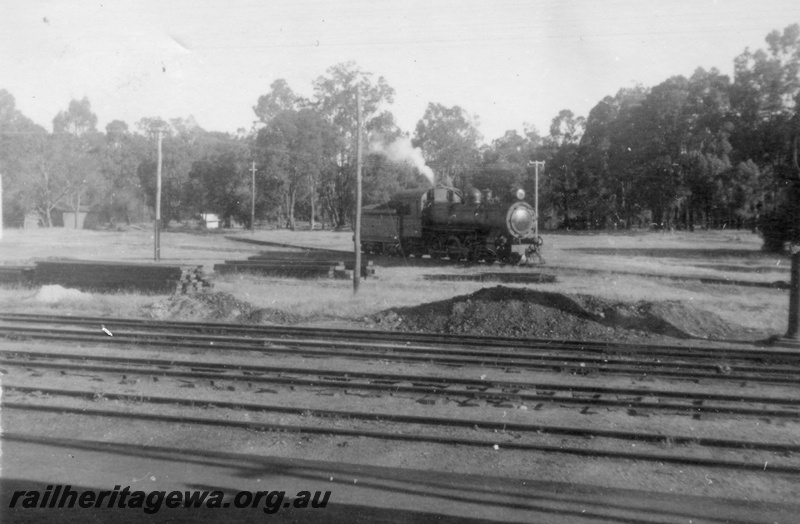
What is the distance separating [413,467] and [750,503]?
297cm

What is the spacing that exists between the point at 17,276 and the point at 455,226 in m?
17.8

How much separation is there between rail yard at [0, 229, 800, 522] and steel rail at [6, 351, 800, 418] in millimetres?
31

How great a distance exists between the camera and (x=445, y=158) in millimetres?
64938

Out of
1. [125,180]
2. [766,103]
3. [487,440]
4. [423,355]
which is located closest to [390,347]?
[423,355]

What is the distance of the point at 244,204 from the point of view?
61.9m

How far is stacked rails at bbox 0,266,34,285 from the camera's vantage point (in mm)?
21625

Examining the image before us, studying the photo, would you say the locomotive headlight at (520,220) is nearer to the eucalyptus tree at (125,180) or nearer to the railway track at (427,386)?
the railway track at (427,386)

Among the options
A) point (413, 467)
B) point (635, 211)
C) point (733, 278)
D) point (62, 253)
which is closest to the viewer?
point (413, 467)

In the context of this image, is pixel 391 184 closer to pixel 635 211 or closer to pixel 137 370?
pixel 635 211

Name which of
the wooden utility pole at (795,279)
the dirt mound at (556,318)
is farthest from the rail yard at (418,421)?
the wooden utility pole at (795,279)

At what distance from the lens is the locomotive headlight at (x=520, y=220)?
27.7 m

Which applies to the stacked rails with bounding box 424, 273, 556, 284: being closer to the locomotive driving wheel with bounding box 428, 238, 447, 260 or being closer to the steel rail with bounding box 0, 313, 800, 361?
the locomotive driving wheel with bounding box 428, 238, 447, 260

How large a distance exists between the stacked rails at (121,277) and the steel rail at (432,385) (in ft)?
29.0

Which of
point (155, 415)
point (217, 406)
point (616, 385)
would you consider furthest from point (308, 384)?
point (616, 385)
